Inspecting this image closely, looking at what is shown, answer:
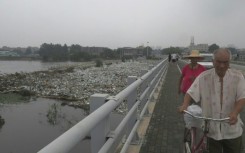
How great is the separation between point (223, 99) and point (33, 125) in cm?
1443

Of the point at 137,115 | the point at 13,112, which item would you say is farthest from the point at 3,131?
the point at 137,115

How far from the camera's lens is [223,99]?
3.70m

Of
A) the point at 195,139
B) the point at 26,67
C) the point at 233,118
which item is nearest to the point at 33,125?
the point at 195,139

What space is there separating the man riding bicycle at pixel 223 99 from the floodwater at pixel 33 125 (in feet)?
24.2

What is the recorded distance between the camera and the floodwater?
43.8 ft

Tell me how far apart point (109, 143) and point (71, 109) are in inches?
689

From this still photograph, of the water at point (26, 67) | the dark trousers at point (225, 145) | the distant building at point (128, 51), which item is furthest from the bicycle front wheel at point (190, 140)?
the distant building at point (128, 51)

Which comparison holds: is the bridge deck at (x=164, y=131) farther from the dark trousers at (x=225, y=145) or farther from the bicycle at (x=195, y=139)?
the dark trousers at (x=225, y=145)

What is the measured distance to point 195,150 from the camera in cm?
417

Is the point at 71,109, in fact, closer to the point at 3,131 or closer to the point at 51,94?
the point at 3,131

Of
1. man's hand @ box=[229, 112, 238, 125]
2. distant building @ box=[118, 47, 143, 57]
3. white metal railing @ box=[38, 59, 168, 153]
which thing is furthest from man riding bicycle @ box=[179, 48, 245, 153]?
distant building @ box=[118, 47, 143, 57]

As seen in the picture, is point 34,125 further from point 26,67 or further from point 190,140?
point 26,67

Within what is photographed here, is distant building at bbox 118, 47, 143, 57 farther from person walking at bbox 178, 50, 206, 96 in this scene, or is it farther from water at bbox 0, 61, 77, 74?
person walking at bbox 178, 50, 206, 96

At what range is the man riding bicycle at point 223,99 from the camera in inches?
143
